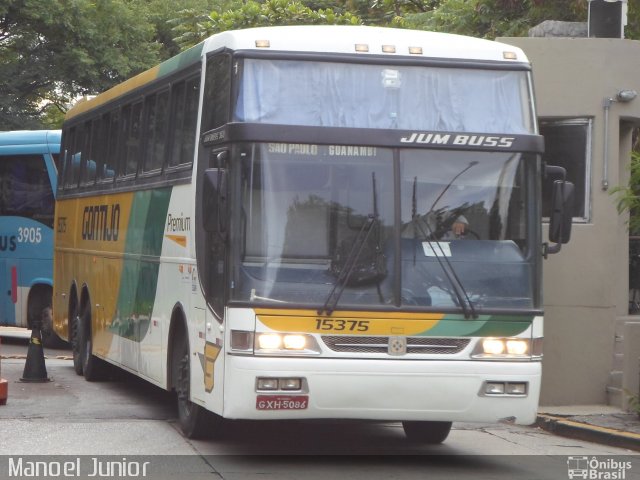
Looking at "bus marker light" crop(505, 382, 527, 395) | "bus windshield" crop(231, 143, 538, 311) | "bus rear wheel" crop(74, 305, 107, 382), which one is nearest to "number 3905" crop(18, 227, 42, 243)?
"bus rear wheel" crop(74, 305, 107, 382)

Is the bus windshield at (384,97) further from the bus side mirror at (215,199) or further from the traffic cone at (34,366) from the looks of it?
the traffic cone at (34,366)

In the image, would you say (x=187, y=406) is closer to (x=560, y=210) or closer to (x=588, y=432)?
(x=560, y=210)

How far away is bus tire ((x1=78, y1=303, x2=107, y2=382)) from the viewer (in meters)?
16.6

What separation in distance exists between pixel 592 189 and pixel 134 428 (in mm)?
6117

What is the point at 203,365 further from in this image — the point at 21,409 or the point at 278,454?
the point at 21,409

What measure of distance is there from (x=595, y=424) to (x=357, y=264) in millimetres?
4576

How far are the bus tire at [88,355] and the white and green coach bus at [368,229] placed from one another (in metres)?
5.79

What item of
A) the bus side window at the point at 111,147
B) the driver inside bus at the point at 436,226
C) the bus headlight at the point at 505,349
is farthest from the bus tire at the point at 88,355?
the bus headlight at the point at 505,349

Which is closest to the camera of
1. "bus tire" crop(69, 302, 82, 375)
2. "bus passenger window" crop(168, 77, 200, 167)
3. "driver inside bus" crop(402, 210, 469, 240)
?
"driver inside bus" crop(402, 210, 469, 240)

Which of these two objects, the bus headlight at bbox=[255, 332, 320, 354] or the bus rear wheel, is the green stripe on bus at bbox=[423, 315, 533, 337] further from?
the bus rear wheel

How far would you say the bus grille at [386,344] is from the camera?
970 centimetres

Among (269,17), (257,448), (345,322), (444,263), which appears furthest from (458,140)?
(269,17)

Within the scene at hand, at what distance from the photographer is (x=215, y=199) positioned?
993 centimetres

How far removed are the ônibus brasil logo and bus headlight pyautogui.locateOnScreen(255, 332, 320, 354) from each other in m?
2.43
